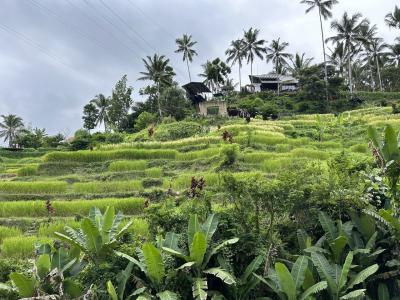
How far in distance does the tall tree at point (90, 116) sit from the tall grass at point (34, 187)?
40560 mm

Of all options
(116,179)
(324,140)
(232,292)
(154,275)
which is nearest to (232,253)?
(232,292)

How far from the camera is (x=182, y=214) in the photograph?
425 inches

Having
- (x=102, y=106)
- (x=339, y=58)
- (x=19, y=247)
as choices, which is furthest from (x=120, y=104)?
(x=19, y=247)

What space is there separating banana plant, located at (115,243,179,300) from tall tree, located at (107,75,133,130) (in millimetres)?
50626

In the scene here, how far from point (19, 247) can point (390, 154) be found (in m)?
10.7

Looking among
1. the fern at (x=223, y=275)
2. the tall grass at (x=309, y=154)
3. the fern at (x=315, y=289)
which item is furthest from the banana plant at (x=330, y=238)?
the tall grass at (x=309, y=154)

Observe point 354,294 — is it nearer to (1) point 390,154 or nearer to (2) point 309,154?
(1) point 390,154

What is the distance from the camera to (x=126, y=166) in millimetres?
24953

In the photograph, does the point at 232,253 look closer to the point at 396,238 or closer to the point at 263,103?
the point at 396,238

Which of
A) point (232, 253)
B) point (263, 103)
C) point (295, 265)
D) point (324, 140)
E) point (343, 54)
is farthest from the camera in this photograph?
point (343, 54)

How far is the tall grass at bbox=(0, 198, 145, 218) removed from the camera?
60.0 feet

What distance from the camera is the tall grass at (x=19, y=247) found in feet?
47.4

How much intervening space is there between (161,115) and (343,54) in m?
24.8

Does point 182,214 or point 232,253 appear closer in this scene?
point 232,253
